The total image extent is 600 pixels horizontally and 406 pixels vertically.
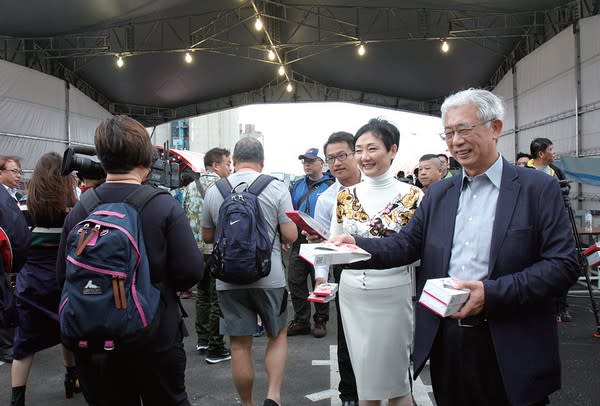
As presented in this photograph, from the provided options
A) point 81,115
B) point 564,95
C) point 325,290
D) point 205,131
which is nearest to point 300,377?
point 325,290

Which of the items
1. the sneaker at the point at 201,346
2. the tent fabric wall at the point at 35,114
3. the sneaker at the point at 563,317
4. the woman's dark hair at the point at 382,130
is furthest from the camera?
the tent fabric wall at the point at 35,114

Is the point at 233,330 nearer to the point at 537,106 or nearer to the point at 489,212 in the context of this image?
the point at 489,212

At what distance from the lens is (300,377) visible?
162 inches

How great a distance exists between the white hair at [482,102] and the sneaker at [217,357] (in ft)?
11.3

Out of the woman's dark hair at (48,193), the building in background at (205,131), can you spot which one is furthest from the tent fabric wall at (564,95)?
the building in background at (205,131)

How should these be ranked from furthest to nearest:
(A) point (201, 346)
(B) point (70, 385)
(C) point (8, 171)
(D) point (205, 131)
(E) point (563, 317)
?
1. (D) point (205, 131)
2. (E) point (563, 317)
3. (A) point (201, 346)
4. (C) point (8, 171)
5. (B) point (70, 385)

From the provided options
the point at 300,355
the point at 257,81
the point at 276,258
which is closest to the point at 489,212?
the point at 276,258

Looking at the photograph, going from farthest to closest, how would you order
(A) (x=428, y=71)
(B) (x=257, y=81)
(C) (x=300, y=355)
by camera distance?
(B) (x=257, y=81), (A) (x=428, y=71), (C) (x=300, y=355)

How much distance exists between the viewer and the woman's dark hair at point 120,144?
205cm

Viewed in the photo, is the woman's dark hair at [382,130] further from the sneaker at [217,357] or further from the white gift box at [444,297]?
the sneaker at [217,357]

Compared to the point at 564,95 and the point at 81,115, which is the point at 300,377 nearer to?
the point at 564,95

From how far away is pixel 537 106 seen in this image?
13.7 m

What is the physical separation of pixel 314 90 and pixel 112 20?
33.7 ft

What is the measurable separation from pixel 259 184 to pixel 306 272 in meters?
2.36
